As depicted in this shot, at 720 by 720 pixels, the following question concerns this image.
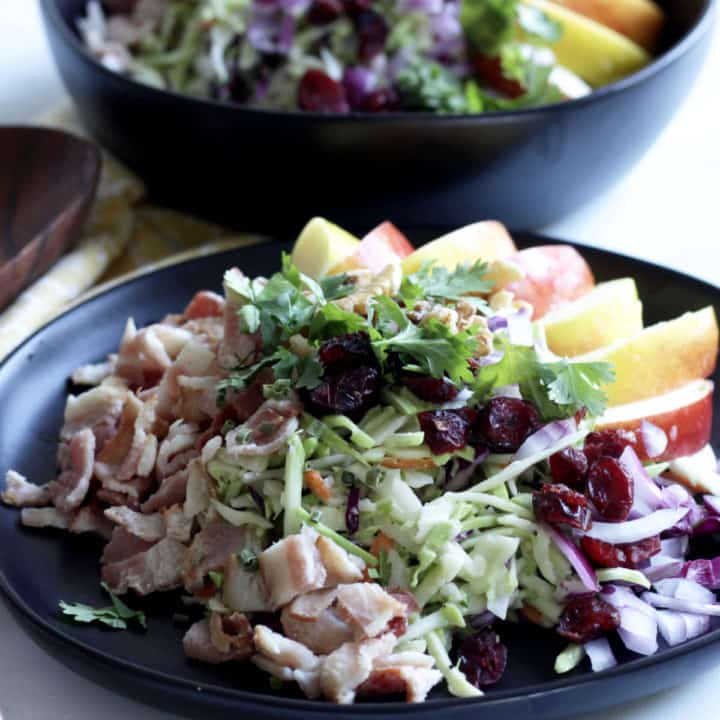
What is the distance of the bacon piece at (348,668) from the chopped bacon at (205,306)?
120cm

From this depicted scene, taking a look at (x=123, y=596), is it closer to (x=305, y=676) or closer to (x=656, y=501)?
(x=305, y=676)

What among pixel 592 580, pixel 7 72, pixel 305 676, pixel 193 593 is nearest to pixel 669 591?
pixel 592 580

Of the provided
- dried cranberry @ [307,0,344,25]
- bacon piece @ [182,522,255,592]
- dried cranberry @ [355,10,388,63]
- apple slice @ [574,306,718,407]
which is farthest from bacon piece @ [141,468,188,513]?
dried cranberry @ [307,0,344,25]

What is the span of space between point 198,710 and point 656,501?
103cm

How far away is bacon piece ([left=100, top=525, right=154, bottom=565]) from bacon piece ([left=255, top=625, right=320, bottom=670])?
0.44m

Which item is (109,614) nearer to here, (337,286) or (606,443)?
(337,286)

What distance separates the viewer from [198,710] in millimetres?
2289

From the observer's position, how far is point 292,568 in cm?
245

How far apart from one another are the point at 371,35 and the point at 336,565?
2381mm

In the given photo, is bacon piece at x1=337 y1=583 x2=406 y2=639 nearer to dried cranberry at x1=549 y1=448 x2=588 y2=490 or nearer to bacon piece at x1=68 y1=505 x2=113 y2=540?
dried cranberry at x1=549 y1=448 x2=588 y2=490

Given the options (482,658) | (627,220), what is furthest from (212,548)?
(627,220)

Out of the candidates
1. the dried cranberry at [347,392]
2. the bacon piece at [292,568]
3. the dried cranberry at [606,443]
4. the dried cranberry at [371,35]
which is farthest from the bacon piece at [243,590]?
the dried cranberry at [371,35]

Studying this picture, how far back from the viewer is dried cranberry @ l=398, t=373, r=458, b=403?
8.64ft

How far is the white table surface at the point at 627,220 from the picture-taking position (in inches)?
102
